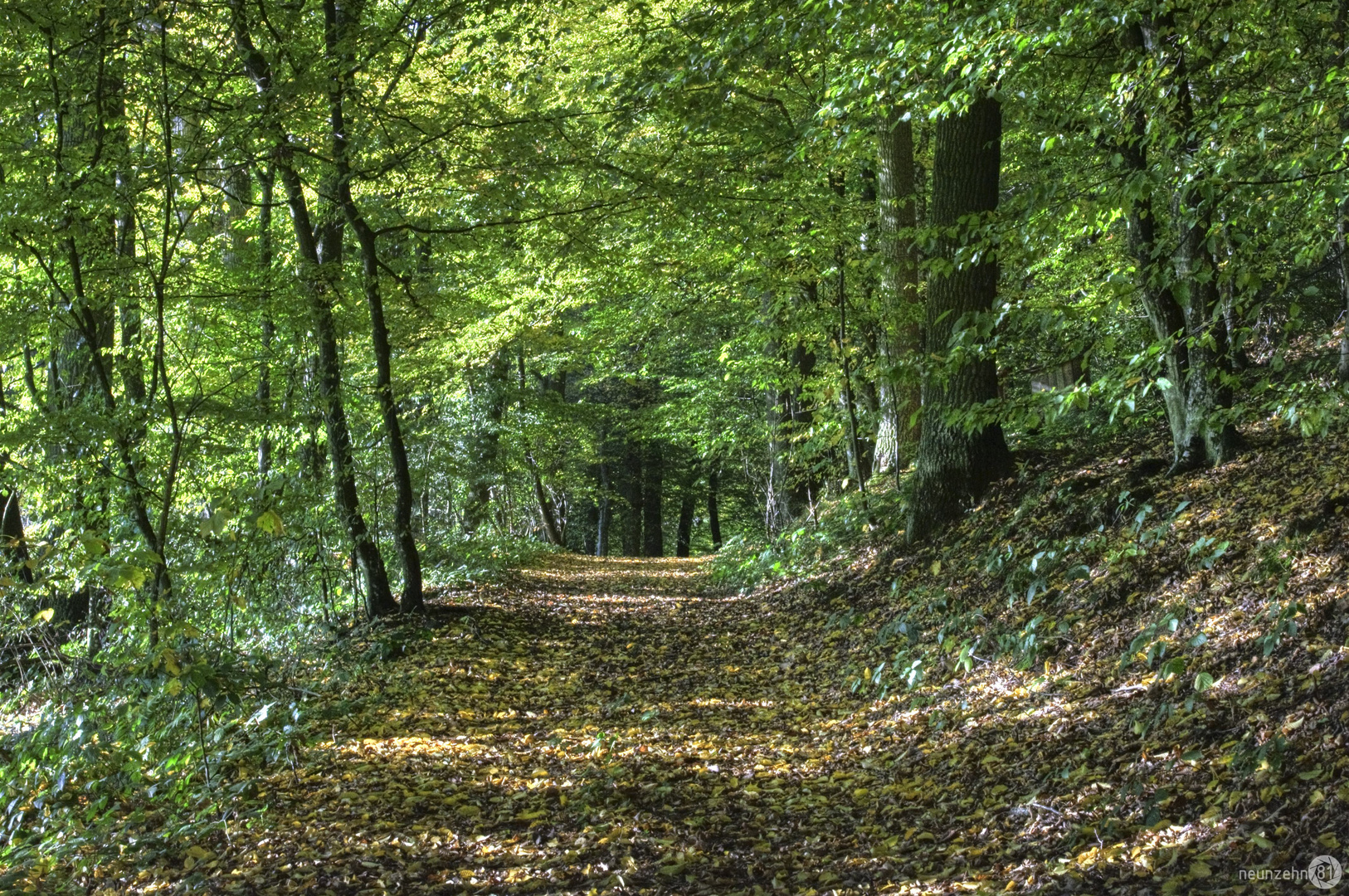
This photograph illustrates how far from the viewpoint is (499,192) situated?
8.45 meters

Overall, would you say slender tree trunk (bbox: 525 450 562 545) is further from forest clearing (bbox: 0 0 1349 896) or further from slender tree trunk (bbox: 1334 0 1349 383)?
slender tree trunk (bbox: 1334 0 1349 383)

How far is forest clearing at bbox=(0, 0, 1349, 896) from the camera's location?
401cm

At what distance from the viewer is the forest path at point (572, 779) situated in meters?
4.01

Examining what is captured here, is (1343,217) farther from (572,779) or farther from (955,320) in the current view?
(572,779)

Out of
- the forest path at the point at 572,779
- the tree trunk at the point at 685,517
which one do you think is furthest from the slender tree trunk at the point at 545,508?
the forest path at the point at 572,779

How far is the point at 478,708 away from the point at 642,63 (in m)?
4.80

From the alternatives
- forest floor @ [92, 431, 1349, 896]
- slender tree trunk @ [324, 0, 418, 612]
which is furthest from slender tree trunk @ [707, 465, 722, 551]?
forest floor @ [92, 431, 1349, 896]

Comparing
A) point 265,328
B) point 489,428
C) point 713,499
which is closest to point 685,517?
point 713,499

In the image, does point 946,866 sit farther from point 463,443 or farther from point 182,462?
point 463,443

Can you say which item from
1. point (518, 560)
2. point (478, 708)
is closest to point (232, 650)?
point (478, 708)

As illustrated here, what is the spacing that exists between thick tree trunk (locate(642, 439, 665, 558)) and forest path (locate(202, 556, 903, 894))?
58.2 feet

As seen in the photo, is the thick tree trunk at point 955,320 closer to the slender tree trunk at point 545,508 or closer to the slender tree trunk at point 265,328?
the slender tree trunk at point 265,328

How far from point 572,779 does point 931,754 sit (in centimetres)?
201

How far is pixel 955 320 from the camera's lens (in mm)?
8250
